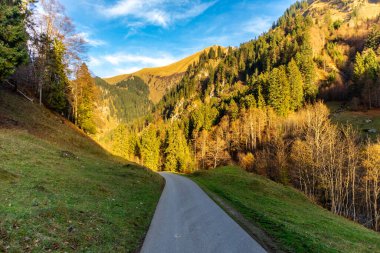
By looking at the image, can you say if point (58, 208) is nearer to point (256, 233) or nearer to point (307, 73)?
point (256, 233)

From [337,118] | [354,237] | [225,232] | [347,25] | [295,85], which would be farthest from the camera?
[347,25]

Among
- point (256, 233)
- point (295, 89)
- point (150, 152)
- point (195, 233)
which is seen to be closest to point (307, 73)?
point (295, 89)

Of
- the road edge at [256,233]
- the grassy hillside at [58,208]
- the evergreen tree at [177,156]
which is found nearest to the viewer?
the grassy hillside at [58,208]

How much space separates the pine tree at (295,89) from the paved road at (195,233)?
8909cm

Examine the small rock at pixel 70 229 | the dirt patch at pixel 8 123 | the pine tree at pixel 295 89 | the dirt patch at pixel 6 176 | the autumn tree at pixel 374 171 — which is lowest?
the autumn tree at pixel 374 171

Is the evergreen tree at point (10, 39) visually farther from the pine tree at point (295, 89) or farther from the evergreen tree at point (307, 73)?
the evergreen tree at point (307, 73)

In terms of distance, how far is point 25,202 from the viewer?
10.9 meters

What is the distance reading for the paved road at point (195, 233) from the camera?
9531mm

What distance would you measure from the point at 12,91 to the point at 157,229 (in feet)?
132

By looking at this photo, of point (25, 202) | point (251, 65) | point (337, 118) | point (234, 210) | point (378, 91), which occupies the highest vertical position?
point (251, 65)

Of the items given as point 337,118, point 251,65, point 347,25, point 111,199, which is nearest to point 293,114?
point 337,118

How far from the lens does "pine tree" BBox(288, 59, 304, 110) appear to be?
3787 inches

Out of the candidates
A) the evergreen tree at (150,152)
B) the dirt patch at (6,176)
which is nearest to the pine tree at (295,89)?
the evergreen tree at (150,152)

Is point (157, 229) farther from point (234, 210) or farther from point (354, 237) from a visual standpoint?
point (354, 237)
